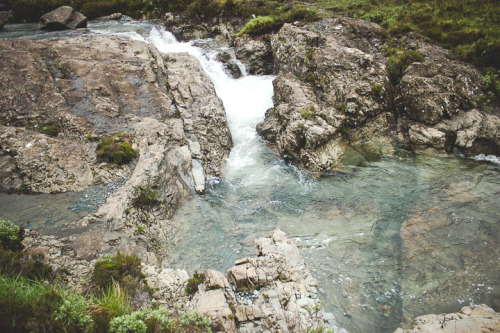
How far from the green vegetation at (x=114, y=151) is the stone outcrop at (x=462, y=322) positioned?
39.3ft

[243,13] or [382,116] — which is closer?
[382,116]

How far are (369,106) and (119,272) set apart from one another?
1596 centimetres

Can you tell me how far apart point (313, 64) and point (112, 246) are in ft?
54.0

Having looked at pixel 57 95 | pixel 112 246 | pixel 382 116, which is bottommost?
pixel 112 246

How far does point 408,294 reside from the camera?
26.5ft

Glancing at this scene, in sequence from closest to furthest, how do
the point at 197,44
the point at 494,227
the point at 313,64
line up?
the point at 494,227
the point at 313,64
the point at 197,44

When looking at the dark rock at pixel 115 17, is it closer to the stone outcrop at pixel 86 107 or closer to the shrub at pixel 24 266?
the stone outcrop at pixel 86 107

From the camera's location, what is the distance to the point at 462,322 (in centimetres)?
661

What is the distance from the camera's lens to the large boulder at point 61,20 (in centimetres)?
2284

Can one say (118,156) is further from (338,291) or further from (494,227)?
(494,227)

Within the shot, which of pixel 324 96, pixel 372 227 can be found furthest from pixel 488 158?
pixel 324 96

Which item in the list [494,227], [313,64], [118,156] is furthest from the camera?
[313,64]

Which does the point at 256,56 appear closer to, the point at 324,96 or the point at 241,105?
the point at 241,105

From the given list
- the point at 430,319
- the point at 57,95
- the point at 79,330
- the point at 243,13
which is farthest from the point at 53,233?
the point at 243,13
